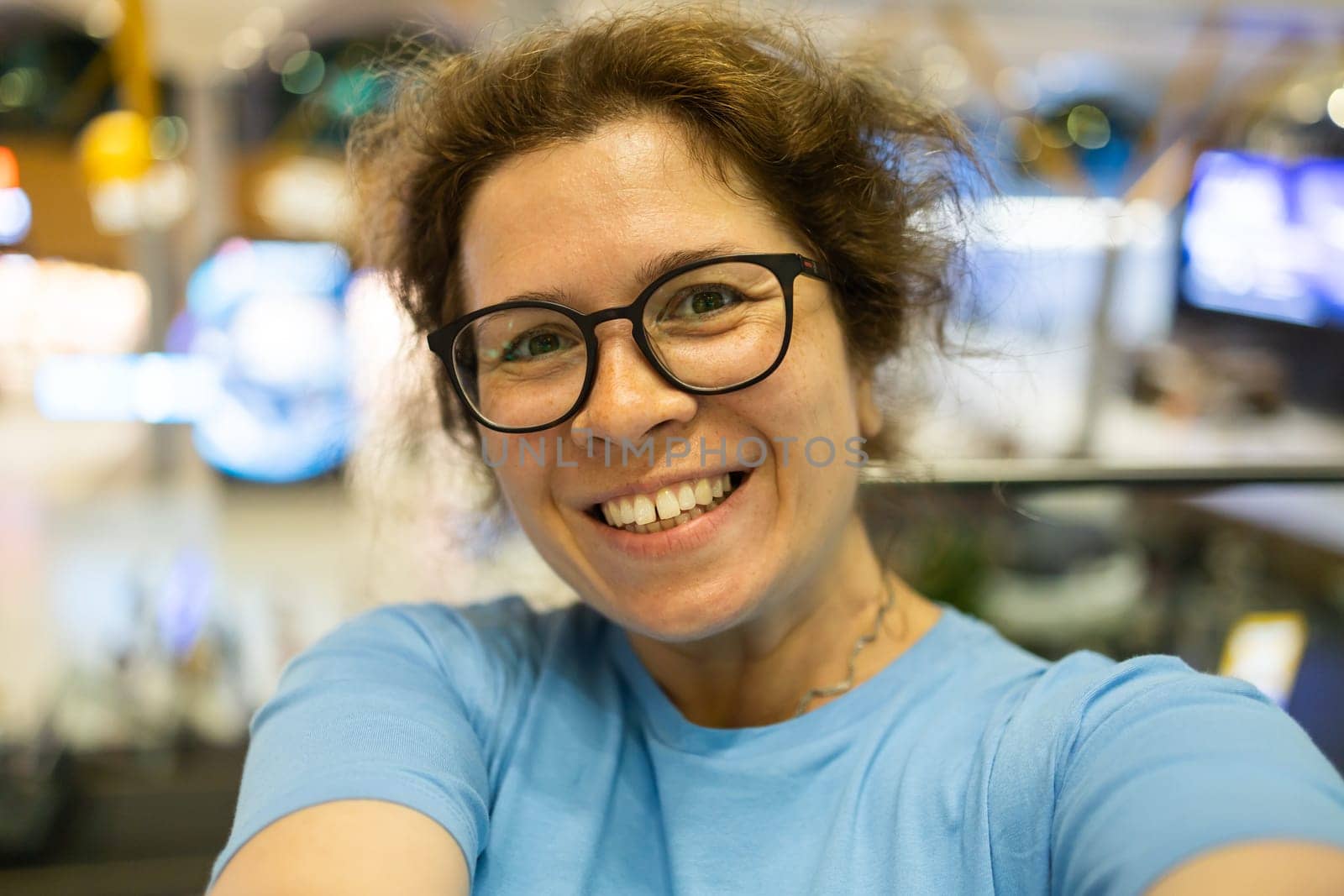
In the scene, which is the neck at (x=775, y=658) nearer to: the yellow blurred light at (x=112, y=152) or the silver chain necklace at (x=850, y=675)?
the silver chain necklace at (x=850, y=675)

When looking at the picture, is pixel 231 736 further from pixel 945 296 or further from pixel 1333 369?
pixel 1333 369

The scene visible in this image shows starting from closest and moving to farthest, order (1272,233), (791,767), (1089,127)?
(791,767), (1272,233), (1089,127)

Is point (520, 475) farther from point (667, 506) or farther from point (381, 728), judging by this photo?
point (381, 728)

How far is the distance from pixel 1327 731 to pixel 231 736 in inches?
117

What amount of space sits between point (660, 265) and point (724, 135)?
6.7 inches

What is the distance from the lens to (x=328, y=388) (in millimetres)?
4652

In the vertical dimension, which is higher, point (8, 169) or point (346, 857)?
point (8, 169)

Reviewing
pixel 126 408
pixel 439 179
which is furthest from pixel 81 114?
pixel 439 179

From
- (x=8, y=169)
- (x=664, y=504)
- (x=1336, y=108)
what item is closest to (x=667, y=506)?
(x=664, y=504)

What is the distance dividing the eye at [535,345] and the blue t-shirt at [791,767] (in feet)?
1.02

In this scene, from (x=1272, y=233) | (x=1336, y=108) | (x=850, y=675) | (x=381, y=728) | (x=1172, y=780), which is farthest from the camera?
(x=1336, y=108)

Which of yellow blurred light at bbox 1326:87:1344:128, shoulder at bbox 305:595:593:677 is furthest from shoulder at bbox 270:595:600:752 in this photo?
yellow blurred light at bbox 1326:87:1344:128

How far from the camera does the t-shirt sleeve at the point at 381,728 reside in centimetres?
87

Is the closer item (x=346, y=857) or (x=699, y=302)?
(x=346, y=857)
